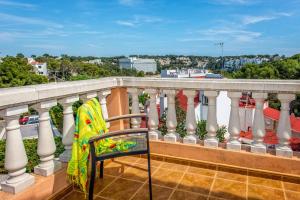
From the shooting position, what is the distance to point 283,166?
213 cm

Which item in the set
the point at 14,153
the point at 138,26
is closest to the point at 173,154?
the point at 14,153

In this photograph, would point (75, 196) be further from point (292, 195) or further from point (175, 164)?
point (292, 195)

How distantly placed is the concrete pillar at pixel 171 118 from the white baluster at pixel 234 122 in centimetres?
60

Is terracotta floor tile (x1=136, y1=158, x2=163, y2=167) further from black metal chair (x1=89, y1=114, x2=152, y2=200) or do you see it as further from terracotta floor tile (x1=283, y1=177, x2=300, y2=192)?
terracotta floor tile (x1=283, y1=177, x2=300, y2=192)

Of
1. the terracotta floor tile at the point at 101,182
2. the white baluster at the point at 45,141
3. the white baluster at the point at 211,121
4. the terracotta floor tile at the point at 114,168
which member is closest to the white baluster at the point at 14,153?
the white baluster at the point at 45,141

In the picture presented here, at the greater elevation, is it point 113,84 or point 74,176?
point 113,84

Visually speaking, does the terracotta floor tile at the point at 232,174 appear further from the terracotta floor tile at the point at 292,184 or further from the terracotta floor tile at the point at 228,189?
the terracotta floor tile at the point at 292,184

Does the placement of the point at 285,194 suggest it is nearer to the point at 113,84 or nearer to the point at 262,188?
the point at 262,188

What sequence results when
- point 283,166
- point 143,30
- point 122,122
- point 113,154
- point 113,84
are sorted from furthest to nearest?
point 143,30
point 122,122
point 113,84
point 283,166
point 113,154

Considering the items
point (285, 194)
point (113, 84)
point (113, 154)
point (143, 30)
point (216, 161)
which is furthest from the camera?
point (143, 30)

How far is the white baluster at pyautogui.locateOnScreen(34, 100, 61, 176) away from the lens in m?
1.75

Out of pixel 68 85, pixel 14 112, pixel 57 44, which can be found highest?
pixel 57 44

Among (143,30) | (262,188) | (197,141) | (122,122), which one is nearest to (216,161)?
(197,141)

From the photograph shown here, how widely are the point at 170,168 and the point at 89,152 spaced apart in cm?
115
